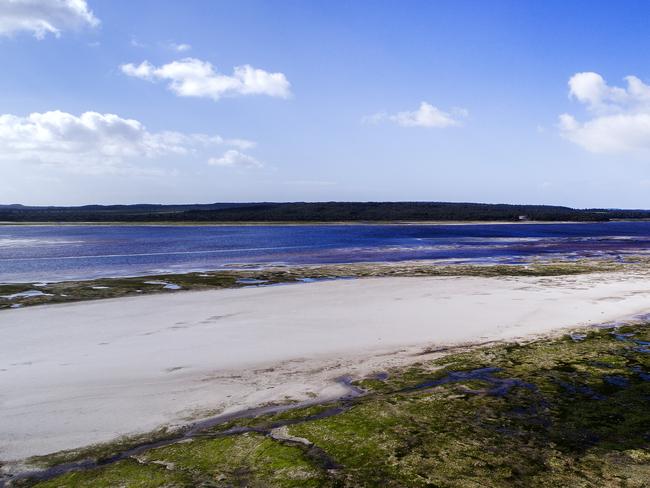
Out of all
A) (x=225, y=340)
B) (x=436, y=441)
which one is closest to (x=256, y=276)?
(x=225, y=340)

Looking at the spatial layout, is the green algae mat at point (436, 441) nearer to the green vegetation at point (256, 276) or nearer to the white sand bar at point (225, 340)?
the white sand bar at point (225, 340)

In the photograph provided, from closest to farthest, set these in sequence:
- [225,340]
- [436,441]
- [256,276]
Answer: [436,441]
[225,340]
[256,276]

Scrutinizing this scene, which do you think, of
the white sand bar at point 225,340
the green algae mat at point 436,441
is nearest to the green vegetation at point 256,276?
the white sand bar at point 225,340

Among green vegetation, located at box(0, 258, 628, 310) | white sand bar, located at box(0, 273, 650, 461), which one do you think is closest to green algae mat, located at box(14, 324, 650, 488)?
white sand bar, located at box(0, 273, 650, 461)

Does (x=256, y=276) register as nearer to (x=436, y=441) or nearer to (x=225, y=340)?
(x=225, y=340)

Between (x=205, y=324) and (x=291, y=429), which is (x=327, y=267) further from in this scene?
(x=291, y=429)

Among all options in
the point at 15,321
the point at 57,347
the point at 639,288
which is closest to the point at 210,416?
the point at 57,347
